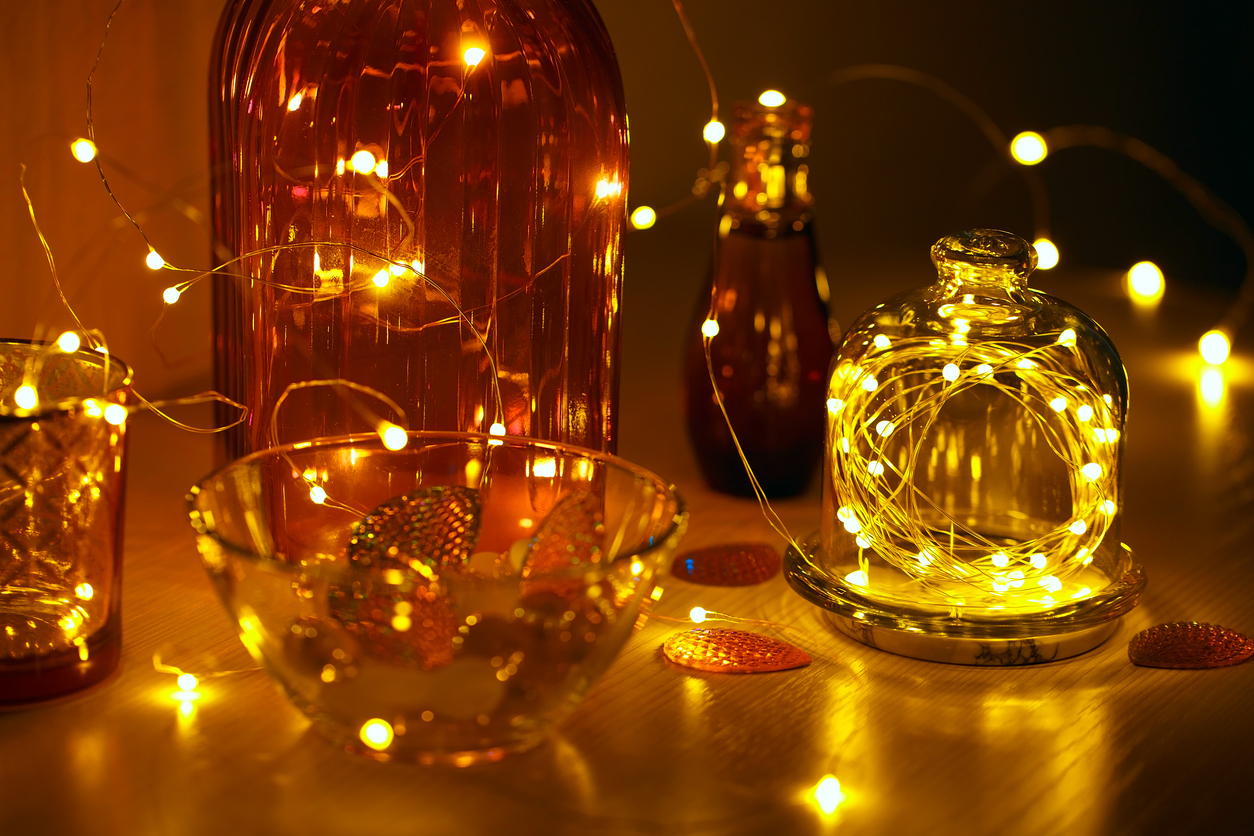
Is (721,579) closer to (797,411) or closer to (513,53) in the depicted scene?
(797,411)

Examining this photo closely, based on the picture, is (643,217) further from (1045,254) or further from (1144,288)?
(1144,288)

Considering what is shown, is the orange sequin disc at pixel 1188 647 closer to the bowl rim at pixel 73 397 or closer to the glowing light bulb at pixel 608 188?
the glowing light bulb at pixel 608 188

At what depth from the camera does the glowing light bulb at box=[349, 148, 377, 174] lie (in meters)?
0.52

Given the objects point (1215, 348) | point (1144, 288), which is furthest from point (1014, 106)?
point (1215, 348)

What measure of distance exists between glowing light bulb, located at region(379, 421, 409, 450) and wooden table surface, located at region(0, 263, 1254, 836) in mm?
95

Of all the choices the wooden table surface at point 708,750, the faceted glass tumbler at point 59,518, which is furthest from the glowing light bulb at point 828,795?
the faceted glass tumbler at point 59,518

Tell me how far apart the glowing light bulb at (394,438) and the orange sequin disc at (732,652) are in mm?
127

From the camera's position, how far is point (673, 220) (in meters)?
1.29

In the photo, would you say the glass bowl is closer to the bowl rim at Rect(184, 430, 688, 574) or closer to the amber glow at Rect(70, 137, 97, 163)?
the bowl rim at Rect(184, 430, 688, 574)

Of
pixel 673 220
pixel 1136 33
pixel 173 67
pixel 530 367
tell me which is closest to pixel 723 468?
pixel 530 367

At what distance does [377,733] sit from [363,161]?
232 mm

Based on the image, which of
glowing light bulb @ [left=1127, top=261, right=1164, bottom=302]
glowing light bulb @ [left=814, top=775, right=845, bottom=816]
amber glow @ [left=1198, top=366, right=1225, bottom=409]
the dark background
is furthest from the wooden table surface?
the dark background

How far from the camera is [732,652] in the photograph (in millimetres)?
506

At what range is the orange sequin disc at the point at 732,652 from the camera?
50 centimetres
